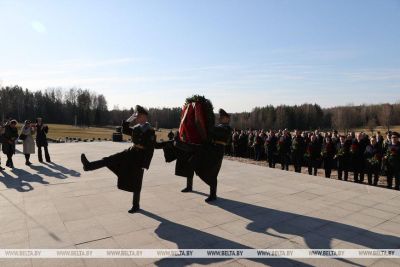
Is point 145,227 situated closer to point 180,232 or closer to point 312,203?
point 180,232

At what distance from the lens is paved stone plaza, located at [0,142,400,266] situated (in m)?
4.41

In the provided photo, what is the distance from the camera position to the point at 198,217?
5570 millimetres

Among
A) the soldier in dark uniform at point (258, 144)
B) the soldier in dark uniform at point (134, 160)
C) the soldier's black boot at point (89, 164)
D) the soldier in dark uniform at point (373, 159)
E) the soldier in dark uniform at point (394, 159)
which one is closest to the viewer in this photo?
the soldier's black boot at point (89, 164)

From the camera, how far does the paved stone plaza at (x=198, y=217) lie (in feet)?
14.5

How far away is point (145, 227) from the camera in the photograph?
198 inches

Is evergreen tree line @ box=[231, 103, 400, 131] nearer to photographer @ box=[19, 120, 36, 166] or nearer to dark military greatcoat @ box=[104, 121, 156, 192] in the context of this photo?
photographer @ box=[19, 120, 36, 166]

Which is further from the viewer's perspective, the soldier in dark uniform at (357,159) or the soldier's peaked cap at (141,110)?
the soldier in dark uniform at (357,159)

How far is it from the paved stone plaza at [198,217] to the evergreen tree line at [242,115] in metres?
70.6

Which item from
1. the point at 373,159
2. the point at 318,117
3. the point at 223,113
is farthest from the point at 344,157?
the point at 318,117

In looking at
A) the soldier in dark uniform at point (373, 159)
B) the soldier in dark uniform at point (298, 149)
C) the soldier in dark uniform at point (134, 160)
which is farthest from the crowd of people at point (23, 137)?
the soldier in dark uniform at point (373, 159)

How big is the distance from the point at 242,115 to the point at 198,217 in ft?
312

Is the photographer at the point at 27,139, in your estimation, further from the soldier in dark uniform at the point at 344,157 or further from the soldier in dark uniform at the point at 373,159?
Result: the soldier in dark uniform at the point at 373,159

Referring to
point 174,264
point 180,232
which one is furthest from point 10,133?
point 174,264

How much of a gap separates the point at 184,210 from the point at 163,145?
142 cm
